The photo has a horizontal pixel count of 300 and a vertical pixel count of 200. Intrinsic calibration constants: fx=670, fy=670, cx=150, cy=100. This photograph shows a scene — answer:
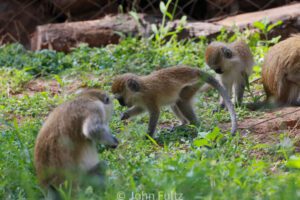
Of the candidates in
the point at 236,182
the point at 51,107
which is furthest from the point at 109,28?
the point at 236,182

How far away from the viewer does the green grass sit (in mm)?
5096

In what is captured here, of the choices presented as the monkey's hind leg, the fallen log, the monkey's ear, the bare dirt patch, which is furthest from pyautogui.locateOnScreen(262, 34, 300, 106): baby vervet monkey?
the monkey's hind leg

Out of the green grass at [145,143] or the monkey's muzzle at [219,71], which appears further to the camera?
the monkey's muzzle at [219,71]

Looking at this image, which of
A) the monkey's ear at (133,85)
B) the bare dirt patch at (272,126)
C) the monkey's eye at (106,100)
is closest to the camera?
the monkey's eye at (106,100)

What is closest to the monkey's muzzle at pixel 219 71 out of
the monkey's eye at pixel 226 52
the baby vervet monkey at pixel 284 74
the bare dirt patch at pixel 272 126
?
the monkey's eye at pixel 226 52

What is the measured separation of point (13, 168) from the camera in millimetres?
6020

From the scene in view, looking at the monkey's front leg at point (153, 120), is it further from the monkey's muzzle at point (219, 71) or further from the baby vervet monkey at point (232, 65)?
the monkey's muzzle at point (219, 71)

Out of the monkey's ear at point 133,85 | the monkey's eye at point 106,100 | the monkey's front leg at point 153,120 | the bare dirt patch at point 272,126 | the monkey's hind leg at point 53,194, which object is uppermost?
the monkey's eye at point 106,100

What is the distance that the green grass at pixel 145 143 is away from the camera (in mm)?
5096

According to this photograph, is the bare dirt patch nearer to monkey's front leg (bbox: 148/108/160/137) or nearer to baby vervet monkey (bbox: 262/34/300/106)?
baby vervet monkey (bbox: 262/34/300/106)

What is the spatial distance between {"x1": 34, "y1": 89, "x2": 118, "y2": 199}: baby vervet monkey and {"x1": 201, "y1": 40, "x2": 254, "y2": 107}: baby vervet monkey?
3.17m

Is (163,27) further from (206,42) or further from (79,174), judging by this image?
(79,174)

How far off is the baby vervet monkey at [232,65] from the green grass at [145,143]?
342mm

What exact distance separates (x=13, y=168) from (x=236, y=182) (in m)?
2.05
